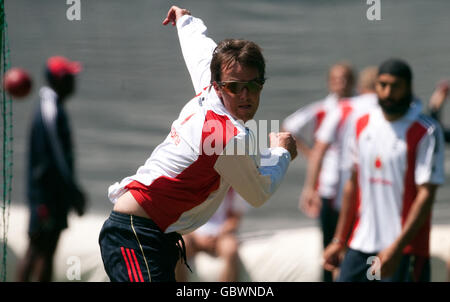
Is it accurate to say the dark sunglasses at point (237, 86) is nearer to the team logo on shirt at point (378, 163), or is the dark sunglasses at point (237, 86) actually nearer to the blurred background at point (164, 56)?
the team logo on shirt at point (378, 163)

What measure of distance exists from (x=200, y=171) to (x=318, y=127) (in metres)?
3.26

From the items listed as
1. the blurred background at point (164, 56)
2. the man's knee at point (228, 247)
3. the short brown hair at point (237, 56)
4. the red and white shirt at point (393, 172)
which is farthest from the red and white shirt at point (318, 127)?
the short brown hair at point (237, 56)

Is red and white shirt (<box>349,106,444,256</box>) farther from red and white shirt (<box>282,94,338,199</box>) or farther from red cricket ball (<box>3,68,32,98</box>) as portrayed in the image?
red cricket ball (<box>3,68,32,98</box>)

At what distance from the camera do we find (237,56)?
9.43 ft

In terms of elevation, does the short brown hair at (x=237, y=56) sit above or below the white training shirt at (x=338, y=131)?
above

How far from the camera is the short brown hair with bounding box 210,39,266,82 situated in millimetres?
2877

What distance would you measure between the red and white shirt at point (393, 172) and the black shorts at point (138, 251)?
173 centimetres

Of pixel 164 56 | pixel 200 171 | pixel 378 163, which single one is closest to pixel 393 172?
pixel 378 163

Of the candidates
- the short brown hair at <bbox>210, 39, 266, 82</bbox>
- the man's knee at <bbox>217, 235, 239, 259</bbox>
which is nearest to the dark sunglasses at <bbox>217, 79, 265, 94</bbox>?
the short brown hair at <bbox>210, 39, 266, 82</bbox>

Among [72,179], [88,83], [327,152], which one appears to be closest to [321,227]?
[327,152]

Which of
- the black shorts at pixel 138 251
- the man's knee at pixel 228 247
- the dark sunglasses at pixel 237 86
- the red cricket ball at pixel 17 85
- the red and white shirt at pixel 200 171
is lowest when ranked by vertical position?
the man's knee at pixel 228 247

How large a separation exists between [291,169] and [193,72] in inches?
144

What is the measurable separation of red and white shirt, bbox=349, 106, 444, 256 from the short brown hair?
171 centimetres

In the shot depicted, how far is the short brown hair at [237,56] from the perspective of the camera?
9.44ft
